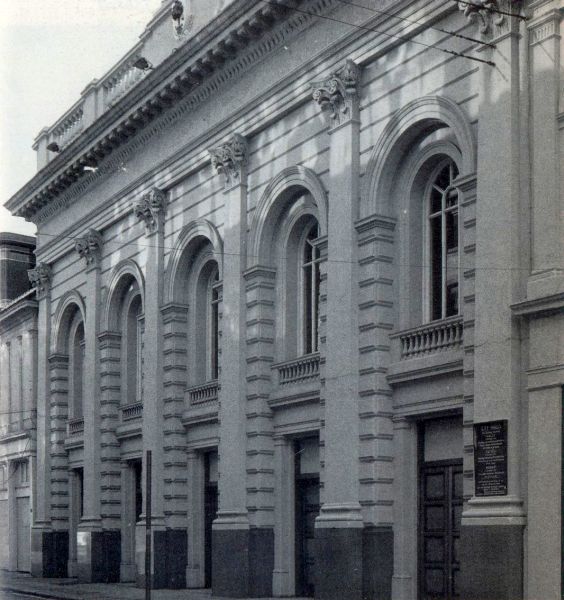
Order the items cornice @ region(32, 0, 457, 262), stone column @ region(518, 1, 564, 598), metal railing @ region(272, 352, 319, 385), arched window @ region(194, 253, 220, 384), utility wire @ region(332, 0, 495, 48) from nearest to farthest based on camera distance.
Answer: stone column @ region(518, 1, 564, 598), utility wire @ region(332, 0, 495, 48), cornice @ region(32, 0, 457, 262), metal railing @ region(272, 352, 319, 385), arched window @ region(194, 253, 220, 384)

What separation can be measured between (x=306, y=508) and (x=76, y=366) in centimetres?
1600

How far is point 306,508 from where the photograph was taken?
26828 millimetres

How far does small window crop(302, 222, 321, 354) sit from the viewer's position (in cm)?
2702

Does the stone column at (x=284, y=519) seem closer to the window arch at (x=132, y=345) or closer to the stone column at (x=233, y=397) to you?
the stone column at (x=233, y=397)

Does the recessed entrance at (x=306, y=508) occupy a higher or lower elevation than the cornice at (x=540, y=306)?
lower

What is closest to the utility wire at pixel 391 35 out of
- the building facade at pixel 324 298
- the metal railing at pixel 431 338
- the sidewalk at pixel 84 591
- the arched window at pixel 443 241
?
the building facade at pixel 324 298

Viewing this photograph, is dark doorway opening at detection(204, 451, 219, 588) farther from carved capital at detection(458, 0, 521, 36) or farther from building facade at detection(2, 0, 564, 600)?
carved capital at detection(458, 0, 521, 36)

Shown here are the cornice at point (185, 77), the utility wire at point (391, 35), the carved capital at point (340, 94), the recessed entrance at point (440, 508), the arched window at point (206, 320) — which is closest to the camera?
the utility wire at point (391, 35)

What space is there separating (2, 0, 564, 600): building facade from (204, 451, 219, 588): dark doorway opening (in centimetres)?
6

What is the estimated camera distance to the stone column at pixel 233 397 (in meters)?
27.5

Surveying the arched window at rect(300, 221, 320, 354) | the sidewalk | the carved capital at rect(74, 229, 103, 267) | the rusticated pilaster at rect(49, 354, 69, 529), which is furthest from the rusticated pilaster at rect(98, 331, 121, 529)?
the arched window at rect(300, 221, 320, 354)

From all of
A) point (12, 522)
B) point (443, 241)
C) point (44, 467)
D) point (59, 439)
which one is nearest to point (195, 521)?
point (59, 439)

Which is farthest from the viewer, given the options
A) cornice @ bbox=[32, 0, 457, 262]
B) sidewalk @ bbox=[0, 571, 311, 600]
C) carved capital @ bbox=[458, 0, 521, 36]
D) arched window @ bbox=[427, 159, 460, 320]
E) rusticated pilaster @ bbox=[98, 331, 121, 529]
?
rusticated pilaster @ bbox=[98, 331, 121, 529]

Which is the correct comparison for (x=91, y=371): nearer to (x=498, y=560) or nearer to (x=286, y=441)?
(x=286, y=441)
